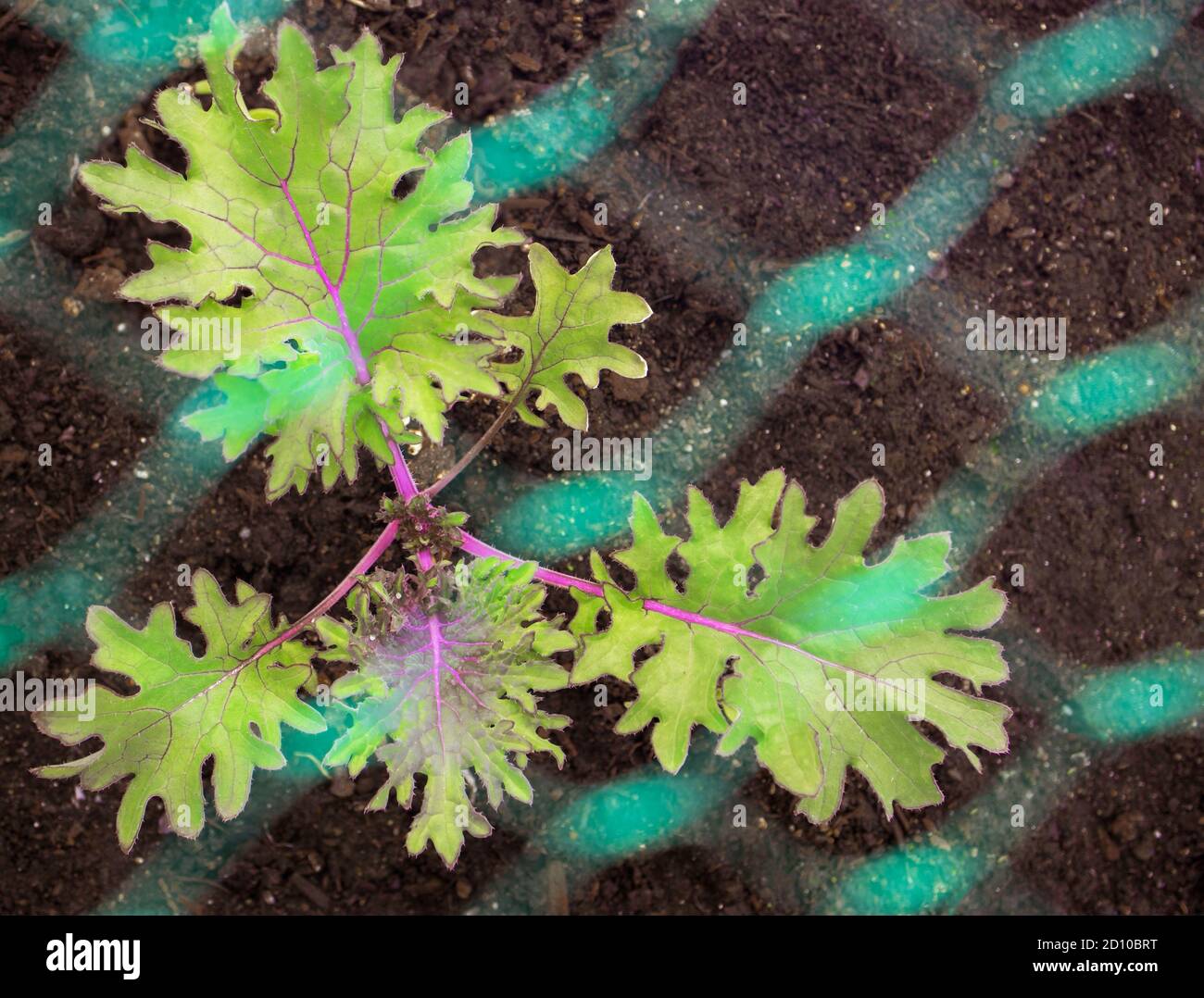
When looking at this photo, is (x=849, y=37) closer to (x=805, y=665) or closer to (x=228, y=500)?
(x=805, y=665)

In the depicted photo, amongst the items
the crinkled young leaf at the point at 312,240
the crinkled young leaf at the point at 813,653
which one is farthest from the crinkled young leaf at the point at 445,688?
the crinkled young leaf at the point at 312,240

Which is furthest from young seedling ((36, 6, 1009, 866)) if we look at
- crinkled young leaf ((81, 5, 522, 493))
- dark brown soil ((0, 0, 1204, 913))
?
dark brown soil ((0, 0, 1204, 913))

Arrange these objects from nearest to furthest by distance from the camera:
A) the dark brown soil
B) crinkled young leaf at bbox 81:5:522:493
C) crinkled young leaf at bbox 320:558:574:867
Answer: crinkled young leaf at bbox 81:5:522:493, crinkled young leaf at bbox 320:558:574:867, the dark brown soil

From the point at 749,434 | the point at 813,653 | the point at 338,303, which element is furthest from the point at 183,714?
the point at 749,434

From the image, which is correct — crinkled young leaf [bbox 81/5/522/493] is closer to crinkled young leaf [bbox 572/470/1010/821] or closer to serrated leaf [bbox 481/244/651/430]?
serrated leaf [bbox 481/244/651/430]

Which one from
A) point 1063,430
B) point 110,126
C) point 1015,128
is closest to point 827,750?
point 1063,430

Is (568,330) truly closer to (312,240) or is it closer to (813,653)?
(312,240)
